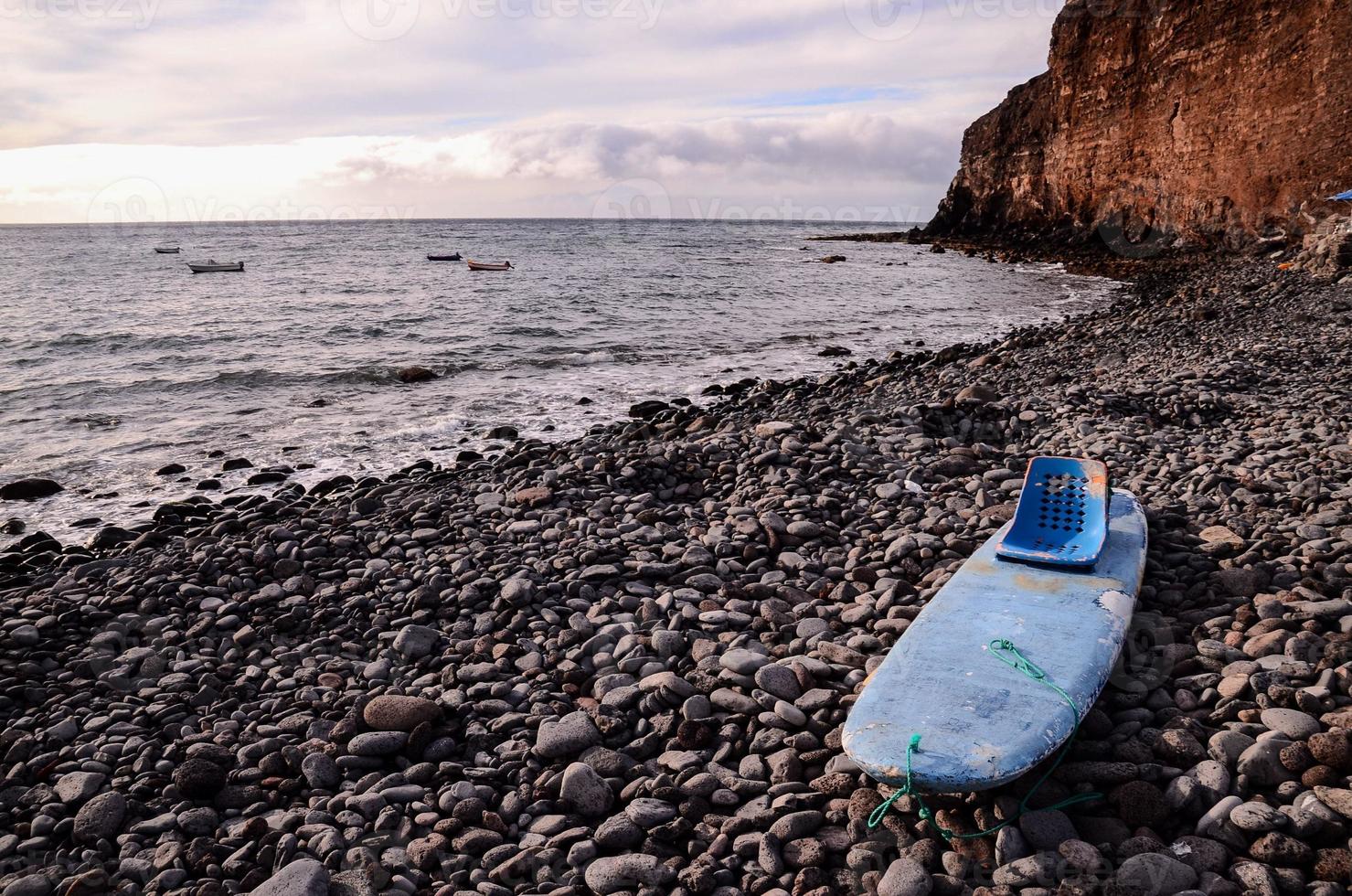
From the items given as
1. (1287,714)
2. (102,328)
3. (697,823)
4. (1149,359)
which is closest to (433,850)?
(697,823)

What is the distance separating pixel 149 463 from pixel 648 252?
56214mm

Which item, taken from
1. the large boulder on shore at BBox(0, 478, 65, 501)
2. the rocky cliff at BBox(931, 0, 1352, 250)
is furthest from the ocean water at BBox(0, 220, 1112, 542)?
the rocky cliff at BBox(931, 0, 1352, 250)

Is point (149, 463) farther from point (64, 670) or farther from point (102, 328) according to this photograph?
point (102, 328)

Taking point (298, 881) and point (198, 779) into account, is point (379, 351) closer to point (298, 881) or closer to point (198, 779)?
point (198, 779)

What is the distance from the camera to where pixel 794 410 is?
1180 centimetres

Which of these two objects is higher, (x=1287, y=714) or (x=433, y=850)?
(x=1287, y=714)

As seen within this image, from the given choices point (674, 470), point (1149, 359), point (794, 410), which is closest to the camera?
point (674, 470)

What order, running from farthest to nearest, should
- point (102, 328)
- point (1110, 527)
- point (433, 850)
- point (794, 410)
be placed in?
1. point (102, 328)
2. point (794, 410)
3. point (1110, 527)
4. point (433, 850)

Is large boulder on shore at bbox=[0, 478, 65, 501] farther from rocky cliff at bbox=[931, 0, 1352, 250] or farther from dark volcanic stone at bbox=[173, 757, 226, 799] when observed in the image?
rocky cliff at bbox=[931, 0, 1352, 250]

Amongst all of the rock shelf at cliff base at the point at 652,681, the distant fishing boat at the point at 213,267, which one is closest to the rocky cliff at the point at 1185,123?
the rock shelf at cliff base at the point at 652,681

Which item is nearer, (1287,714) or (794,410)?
(1287,714)

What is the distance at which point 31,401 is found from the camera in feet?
46.4

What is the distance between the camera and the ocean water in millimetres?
11008

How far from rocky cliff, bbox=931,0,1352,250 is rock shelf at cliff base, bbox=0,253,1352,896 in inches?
1027
